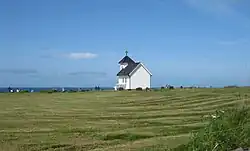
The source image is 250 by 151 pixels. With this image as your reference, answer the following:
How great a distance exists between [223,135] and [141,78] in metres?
64.2

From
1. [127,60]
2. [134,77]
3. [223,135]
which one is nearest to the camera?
[223,135]

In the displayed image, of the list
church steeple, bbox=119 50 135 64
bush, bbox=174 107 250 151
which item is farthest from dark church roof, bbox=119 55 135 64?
bush, bbox=174 107 250 151

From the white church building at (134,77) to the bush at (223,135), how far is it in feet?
201

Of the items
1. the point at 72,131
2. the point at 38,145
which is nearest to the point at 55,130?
the point at 72,131

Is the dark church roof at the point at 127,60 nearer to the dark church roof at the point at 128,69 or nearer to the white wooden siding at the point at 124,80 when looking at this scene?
the dark church roof at the point at 128,69

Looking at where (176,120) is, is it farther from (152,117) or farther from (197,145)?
(197,145)

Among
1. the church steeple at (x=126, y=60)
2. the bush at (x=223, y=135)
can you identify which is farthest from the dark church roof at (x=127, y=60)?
the bush at (x=223, y=135)

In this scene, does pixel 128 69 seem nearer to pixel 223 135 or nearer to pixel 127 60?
pixel 127 60

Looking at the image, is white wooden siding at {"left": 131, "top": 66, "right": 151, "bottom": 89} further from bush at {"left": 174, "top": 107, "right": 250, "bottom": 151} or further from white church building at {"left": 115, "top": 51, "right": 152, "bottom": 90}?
bush at {"left": 174, "top": 107, "right": 250, "bottom": 151}

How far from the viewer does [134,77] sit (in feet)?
240

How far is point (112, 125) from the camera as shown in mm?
20578

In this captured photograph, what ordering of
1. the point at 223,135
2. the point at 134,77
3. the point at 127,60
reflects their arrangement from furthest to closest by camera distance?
the point at 127,60 → the point at 134,77 → the point at 223,135

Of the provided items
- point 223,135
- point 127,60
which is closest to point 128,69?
point 127,60

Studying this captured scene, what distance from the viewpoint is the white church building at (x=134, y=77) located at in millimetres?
72688
